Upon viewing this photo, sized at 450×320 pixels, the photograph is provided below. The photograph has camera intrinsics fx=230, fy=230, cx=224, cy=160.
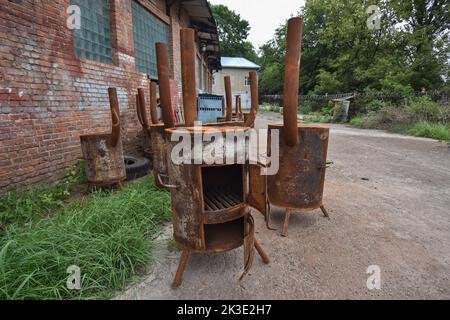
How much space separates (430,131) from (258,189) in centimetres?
944

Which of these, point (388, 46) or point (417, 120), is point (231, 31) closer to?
point (388, 46)

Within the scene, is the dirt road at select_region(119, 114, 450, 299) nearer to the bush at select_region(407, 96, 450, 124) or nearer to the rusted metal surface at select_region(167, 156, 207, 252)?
the rusted metal surface at select_region(167, 156, 207, 252)

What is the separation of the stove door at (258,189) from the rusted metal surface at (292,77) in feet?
2.27

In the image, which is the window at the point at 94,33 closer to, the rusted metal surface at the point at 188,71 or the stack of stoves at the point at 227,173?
the stack of stoves at the point at 227,173

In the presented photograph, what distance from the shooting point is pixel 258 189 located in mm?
1710

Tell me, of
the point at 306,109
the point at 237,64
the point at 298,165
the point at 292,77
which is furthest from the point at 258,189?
the point at 237,64

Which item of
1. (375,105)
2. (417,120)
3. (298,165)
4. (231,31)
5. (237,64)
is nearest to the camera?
(298,165)

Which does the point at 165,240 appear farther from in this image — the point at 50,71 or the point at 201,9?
the point at 201,9

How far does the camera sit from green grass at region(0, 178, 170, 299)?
1555mm

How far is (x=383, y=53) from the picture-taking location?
755 inches

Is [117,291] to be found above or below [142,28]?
below

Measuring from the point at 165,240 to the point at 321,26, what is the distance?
32364 millimetres

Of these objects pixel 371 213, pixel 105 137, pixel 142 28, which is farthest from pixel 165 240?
pixel 142 28

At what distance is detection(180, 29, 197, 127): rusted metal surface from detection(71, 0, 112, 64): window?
11.0ft
